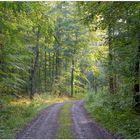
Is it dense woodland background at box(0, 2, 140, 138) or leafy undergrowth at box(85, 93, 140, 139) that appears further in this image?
dense woodland background at box(0, 2, 140, 138)

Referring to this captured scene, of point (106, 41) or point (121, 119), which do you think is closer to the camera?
point (121, 119)

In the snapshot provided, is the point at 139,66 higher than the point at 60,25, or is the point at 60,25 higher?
the point at 60,25

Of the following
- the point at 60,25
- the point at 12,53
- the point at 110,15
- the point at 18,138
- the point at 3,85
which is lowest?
the point at 18,138

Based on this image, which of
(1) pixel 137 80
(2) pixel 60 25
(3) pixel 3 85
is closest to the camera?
(1) pixel 137 80

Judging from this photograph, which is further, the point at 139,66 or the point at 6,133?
the point at 139,66

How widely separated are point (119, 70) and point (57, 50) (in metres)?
26.0

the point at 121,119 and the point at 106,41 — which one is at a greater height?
the point at 106,41

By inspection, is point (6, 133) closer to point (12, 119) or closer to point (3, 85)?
point (12, 119)

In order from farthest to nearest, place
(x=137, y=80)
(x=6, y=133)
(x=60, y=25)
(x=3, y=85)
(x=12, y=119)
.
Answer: (x=60, y=25) < (x=3, y=85) < (x=12, y=119) < (x=137, y=80) < (x=6, y=133)

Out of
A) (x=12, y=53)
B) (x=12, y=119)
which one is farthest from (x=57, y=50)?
(x=12, y=119)

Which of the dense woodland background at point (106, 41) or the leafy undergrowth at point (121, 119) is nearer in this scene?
the leafy undergrowth at point (121, 119)

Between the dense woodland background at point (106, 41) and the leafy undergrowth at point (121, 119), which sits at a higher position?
the dense woodland background at point (106, 41)

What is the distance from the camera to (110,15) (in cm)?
1429

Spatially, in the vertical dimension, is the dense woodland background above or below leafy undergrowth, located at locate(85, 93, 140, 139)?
above
